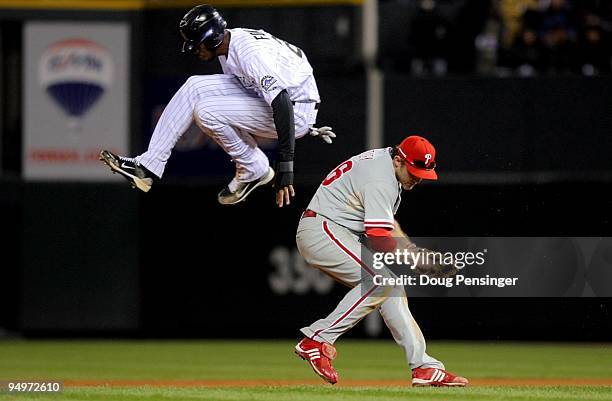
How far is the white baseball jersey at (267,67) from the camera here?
9.48 metres

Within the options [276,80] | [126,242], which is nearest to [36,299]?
[126,242]

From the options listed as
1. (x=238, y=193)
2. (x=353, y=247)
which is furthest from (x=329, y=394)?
(x=238, y=193)

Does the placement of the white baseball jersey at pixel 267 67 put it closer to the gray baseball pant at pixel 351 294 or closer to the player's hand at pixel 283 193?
the player's hand at pixel 283 193

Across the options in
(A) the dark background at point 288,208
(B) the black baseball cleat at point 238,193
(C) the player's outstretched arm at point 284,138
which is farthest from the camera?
(A) the dark background at point 288,208

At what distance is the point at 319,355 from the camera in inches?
388

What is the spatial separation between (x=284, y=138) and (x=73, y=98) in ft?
26.3

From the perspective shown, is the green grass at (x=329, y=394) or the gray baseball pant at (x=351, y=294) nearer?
the green grass at (x=329, y=394)

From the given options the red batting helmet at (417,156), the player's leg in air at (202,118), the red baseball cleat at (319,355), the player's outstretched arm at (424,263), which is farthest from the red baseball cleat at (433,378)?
the player's leg in air at (202,118)

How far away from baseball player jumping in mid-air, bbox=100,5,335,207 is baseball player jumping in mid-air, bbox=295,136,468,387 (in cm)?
35

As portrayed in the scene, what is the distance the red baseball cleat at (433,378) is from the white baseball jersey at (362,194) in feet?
3.58

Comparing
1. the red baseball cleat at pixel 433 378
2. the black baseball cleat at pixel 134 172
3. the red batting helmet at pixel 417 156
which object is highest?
the red batting helmet at pixel 417 156

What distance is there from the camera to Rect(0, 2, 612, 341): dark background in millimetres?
15906

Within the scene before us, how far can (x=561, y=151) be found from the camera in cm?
1597

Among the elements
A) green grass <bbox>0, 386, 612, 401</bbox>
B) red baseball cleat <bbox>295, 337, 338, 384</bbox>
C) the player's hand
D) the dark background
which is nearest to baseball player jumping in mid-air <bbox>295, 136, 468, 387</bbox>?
red baseball cleat <bbox>295, 337, 338, 384</bbox>
